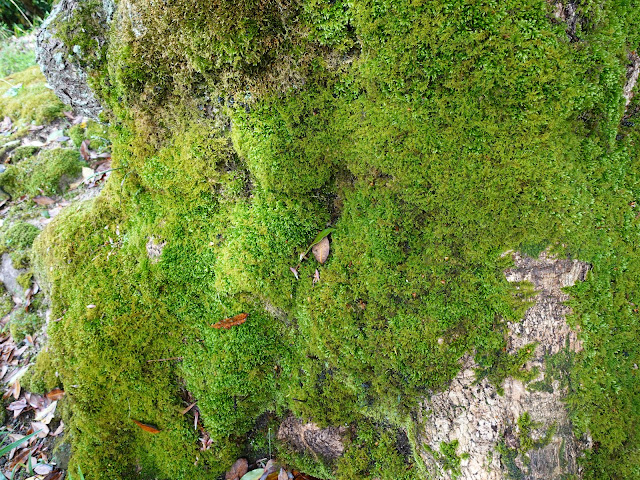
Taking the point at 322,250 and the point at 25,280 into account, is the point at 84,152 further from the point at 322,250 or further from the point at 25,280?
the point at 322,250

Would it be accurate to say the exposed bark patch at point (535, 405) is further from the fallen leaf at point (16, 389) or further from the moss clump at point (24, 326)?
the moss clump at point (24, 326)

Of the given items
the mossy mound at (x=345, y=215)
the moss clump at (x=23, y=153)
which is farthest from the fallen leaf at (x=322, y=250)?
the moss clump at (x=23, y=153)

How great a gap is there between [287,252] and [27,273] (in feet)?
11.2

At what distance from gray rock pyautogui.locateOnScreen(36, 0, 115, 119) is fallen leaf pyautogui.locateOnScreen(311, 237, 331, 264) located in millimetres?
2062

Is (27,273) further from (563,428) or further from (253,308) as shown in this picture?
(563,428)

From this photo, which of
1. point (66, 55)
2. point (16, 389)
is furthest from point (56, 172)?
point (16, 389)

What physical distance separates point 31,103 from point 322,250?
539 centimetres

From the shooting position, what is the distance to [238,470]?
2789 mm

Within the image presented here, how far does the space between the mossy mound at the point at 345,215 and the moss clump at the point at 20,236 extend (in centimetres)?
195

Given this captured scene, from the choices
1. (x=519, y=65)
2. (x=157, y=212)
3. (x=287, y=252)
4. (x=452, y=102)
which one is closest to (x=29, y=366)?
(x=157, y=212)

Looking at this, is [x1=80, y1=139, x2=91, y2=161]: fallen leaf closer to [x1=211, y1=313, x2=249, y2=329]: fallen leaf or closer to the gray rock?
the gray rock

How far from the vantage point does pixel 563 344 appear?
1.91 m

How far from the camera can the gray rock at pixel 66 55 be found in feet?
8.80

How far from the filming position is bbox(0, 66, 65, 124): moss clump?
5.23 m
